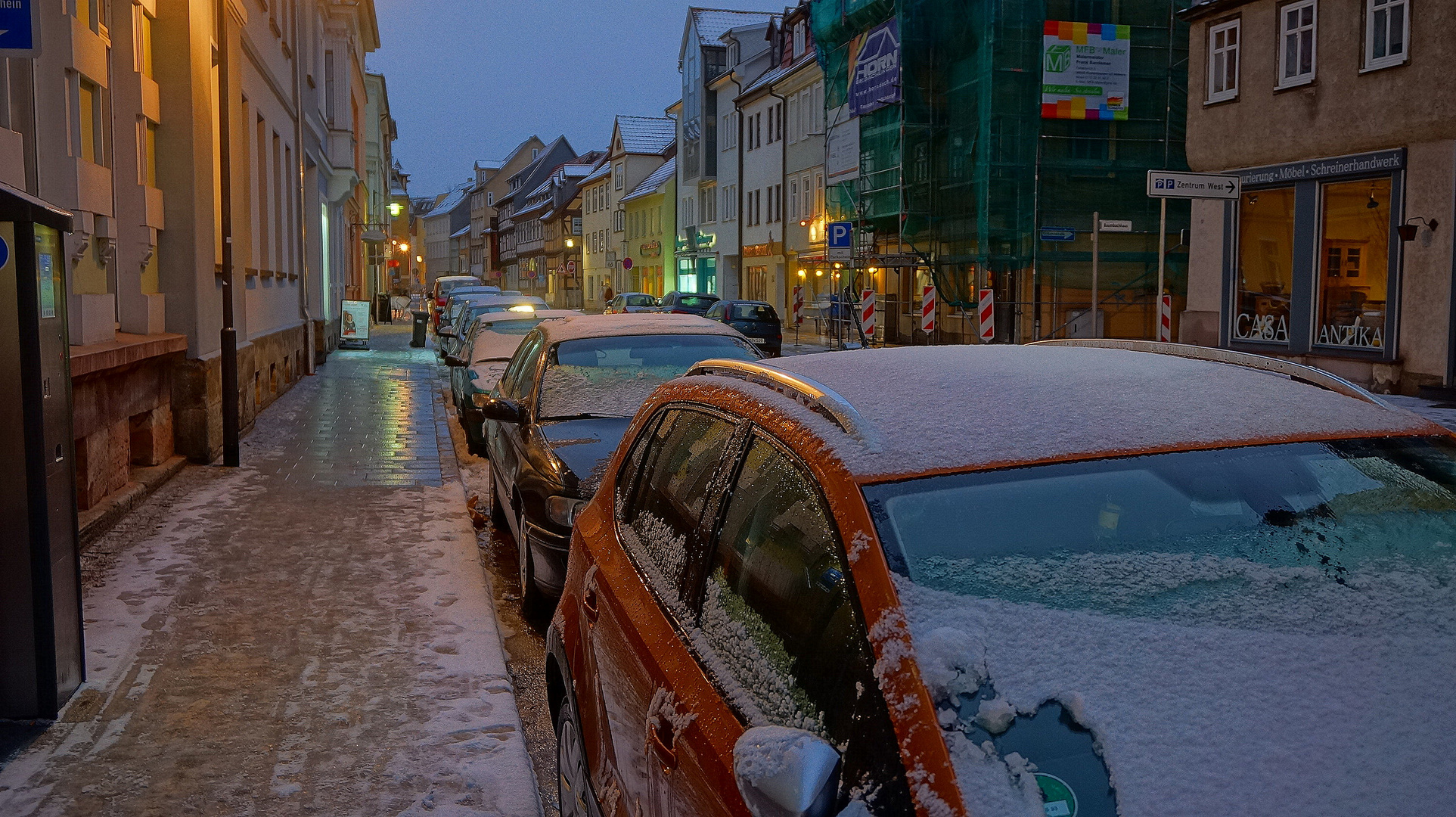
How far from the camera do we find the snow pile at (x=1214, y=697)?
1.79m

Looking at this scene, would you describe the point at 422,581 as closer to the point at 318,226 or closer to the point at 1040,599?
the point at 1040,599

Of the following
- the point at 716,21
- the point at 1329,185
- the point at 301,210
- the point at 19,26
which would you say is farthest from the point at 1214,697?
the point at 716,21

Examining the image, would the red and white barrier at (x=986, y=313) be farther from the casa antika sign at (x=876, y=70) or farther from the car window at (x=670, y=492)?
the car window at (x=670, y=492)

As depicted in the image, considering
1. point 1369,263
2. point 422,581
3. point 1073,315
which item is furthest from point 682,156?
point 422,581

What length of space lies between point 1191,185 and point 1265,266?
6.00m

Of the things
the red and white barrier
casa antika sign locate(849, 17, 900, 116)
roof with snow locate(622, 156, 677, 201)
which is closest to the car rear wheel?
the red and white barrier

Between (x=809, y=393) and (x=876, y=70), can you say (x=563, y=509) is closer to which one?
(x=809, y=393)

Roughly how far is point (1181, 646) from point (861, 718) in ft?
1.72

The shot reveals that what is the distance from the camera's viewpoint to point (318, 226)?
27797 mm

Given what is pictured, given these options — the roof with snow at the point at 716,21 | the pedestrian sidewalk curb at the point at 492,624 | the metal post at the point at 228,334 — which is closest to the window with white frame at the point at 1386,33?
the pedestrian sidewalk curb at the point at 492,624

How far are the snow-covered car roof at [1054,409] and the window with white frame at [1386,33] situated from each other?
19.0 m

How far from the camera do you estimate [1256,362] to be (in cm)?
330

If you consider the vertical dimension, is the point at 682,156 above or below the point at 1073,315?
above

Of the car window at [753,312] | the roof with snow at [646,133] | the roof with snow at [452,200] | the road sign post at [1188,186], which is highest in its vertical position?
the roof with snow at [452,200]
